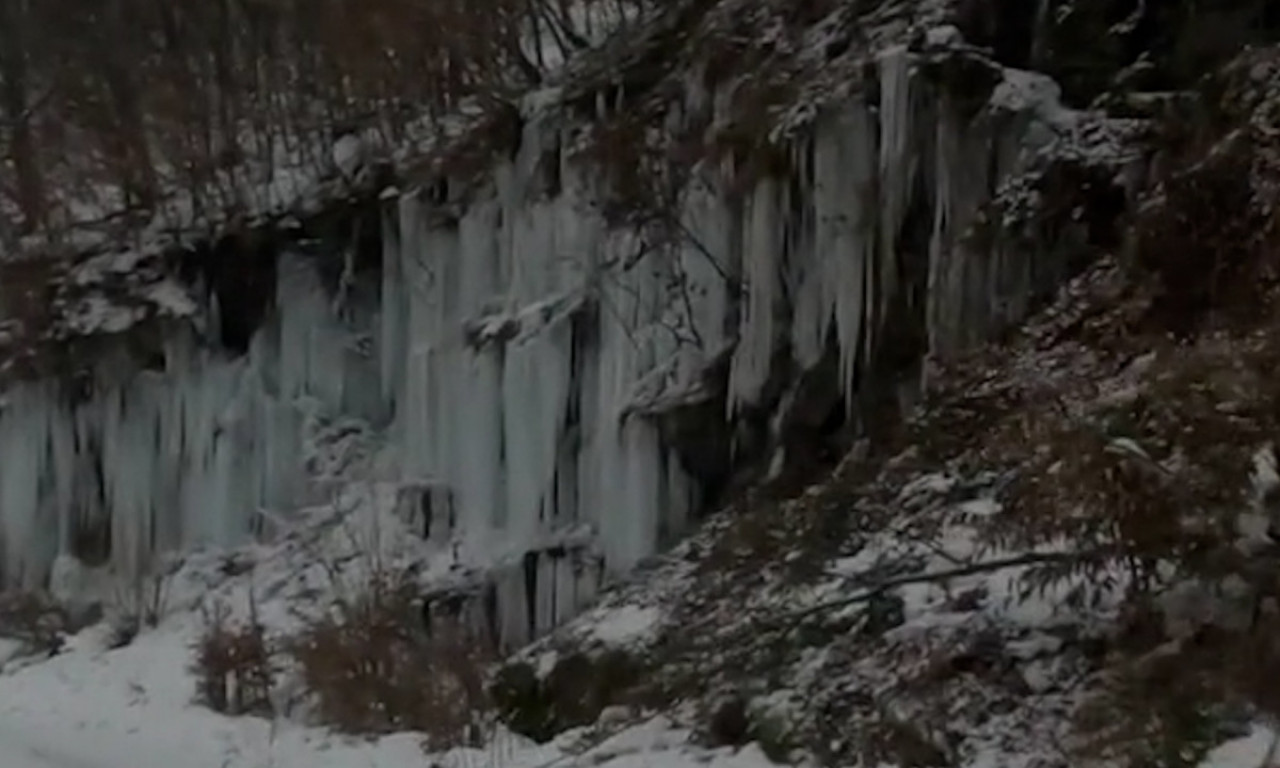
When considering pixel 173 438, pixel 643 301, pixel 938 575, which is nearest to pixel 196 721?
pixel 643 301

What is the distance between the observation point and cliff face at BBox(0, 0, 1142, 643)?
9.73 metres

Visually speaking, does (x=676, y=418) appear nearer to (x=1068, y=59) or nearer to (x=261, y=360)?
(x=1068, y=59)

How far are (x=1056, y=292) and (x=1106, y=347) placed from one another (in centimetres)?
193

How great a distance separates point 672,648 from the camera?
28.5 feet

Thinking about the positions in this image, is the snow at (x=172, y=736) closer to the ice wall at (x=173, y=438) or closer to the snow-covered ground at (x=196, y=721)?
the snow-covered ground at (x=196, y=721)

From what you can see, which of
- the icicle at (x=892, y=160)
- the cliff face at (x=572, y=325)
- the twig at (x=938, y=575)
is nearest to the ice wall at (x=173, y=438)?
the cliff face at (x=572, y=325)

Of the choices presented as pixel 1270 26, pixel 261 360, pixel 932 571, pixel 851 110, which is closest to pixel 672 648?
pixel 932 571

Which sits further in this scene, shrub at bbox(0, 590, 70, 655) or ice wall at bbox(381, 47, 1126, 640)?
shrub at bbox(0, 590, 70, 655)

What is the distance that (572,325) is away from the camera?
11875 mm

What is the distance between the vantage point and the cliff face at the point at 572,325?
9.73 metres

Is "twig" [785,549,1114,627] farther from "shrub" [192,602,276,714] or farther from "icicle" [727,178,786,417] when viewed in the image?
"shrub" [192,602,276,714]

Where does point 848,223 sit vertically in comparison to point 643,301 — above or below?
above

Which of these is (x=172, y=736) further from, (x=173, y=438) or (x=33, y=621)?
(x=173, y=438)

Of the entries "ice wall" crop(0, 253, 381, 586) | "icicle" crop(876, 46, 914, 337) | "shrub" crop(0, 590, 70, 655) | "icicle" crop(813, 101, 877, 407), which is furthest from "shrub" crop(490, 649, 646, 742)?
"ice wall" crop(0, 253, 381, 586)
